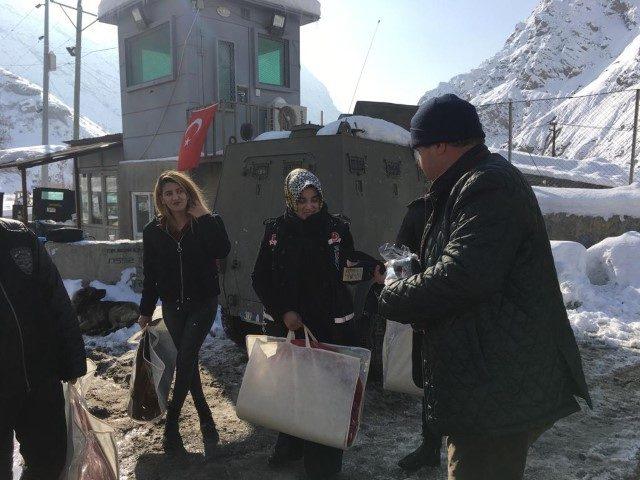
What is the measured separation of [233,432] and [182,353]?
721 millimetres

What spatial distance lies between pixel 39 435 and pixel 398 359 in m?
1.82

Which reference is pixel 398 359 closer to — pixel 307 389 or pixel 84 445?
pixel 307 389

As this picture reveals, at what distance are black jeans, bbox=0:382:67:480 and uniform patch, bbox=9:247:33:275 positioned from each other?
49 cm

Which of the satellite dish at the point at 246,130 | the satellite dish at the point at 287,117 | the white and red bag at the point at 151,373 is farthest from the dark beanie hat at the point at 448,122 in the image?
the satellite dish at the point at 287,117

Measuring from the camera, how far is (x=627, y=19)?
488 ft

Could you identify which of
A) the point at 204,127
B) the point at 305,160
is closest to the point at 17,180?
the point at 204,127

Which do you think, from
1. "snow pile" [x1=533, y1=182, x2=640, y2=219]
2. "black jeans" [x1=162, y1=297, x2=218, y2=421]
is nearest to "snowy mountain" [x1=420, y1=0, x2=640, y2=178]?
"snow pile" [x1=533, y1=182, x2=640, y2=219]

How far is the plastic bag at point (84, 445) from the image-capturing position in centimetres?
215

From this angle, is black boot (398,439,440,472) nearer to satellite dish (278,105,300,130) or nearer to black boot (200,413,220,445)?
black boot (200,413,220,445)

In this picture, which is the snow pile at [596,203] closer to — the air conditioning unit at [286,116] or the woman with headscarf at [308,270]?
the air conditioning unit at [286,116]

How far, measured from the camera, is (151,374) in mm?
3312

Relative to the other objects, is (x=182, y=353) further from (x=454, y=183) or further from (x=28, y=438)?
(x=454, y=183)

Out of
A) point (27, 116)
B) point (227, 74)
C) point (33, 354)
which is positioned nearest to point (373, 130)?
point (33, 354)

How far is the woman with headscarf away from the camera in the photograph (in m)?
2.95
